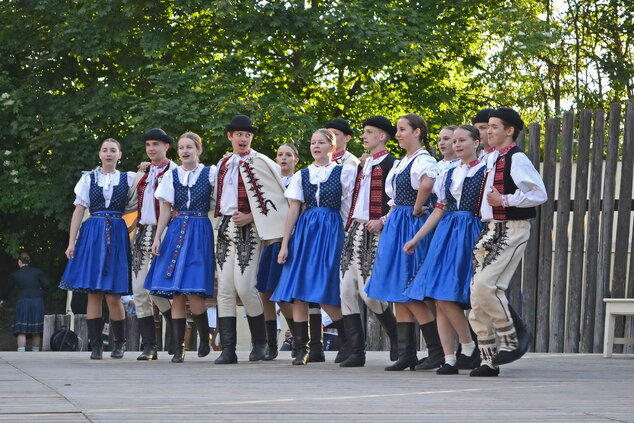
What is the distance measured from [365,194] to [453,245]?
915 mm

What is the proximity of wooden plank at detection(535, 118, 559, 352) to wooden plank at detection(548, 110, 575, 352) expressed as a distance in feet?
0.19

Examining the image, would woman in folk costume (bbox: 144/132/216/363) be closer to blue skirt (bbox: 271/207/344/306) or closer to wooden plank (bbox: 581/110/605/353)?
blue skirt (bbox: 271/207/344/306)

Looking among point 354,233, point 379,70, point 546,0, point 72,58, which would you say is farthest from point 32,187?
point 354,233

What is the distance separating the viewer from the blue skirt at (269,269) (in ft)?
28.3

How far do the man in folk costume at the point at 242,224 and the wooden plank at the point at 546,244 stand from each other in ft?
10.7

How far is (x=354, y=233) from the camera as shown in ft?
26.2

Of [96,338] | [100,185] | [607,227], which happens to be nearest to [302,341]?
[96,338]

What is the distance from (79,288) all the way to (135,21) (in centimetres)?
1047

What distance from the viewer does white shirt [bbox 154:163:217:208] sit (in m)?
8.64

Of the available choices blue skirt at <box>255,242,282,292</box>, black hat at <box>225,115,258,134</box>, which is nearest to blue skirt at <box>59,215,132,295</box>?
blue skirt at <box>255,242,282,292</box>

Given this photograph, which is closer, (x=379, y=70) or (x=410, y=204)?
(x=410, y=204)

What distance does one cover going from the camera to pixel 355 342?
8070 millimetres

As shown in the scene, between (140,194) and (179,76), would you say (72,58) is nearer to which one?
(179,76)

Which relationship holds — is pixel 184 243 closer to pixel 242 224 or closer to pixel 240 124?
pixel 242 224
